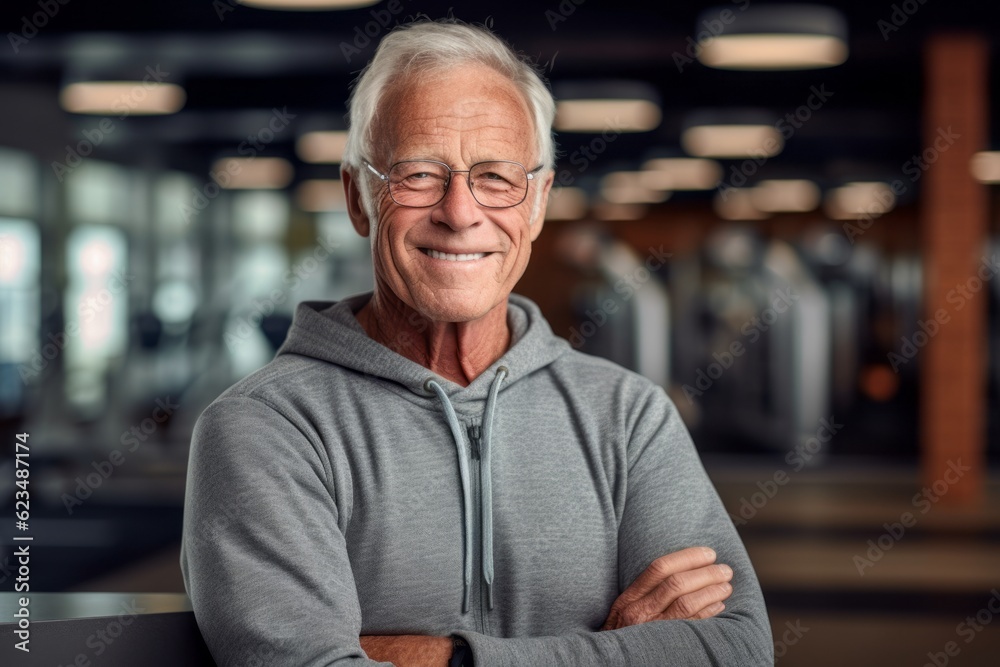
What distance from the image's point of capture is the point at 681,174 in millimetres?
14914

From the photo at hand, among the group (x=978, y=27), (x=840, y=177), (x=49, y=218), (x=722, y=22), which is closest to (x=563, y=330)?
(x=840, y=177)

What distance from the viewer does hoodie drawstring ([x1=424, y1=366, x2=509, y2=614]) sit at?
147 centimetres

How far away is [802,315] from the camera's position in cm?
1212

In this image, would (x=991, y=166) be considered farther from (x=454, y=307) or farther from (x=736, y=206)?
(x=454, y=307)

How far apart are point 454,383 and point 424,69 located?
440 millimetres

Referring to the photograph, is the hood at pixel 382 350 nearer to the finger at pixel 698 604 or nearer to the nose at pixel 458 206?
the nose at pixel 458 206

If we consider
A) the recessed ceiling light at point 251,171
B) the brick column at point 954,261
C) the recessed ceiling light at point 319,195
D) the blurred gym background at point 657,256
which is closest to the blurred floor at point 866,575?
the blurred gym background at point 657,256

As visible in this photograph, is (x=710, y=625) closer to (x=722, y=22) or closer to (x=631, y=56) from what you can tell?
(x=722, y=22)

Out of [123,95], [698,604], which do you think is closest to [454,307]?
[698,604]

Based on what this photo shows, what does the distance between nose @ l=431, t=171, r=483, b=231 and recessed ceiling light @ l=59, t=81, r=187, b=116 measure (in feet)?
22.2

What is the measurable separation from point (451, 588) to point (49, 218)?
9.97 m

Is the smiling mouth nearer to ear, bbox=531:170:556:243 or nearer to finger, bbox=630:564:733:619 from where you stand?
ear, bbox=531:170:556:243

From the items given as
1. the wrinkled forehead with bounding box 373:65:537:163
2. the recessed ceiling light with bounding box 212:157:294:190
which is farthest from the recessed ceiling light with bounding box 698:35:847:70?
the recessed ceiling light with bounding box 212:157:294:190

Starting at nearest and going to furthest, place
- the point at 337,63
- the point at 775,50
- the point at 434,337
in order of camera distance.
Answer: the point at 434,337 → the point at 775,50 → the point at 337,63
